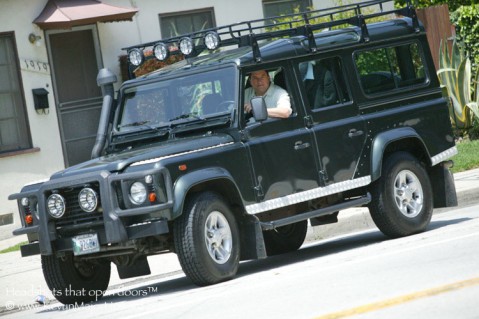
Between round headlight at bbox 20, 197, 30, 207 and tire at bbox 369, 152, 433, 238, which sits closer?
round headlight at bbox 20, 197, 30, 207

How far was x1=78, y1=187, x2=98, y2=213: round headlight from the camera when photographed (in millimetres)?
9812

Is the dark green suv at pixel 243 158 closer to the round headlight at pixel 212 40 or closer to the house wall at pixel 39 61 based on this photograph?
the round headlight at pixel 212 40

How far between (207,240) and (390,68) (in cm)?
344

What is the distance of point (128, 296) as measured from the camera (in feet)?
34.9

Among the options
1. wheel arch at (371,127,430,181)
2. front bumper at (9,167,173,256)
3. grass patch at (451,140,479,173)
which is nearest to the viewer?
front bumper at (9,167,173,256)

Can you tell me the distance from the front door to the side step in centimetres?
819

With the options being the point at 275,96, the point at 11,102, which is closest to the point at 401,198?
the point at 275,96

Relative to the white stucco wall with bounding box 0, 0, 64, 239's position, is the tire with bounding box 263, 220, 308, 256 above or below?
below

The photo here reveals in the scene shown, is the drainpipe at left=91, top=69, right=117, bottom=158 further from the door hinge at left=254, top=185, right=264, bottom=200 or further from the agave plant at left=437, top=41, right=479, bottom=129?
the agave plant at left=437, top=41, right=479, bottom=129

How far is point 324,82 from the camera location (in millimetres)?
11695

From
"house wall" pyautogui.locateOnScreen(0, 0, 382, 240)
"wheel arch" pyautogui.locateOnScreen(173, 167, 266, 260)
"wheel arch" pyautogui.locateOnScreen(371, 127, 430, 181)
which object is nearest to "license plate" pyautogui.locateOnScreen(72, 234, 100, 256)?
"wheel arch" pyautogui.locateOnScreen(173, 167, 266, 260)

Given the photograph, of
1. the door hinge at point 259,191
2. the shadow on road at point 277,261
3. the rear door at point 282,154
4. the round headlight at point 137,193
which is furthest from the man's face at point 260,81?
the round headlight at point 137,193

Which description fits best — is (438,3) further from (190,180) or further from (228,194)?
(190,180)

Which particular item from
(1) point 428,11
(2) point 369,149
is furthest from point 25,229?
(1) point 428,11
